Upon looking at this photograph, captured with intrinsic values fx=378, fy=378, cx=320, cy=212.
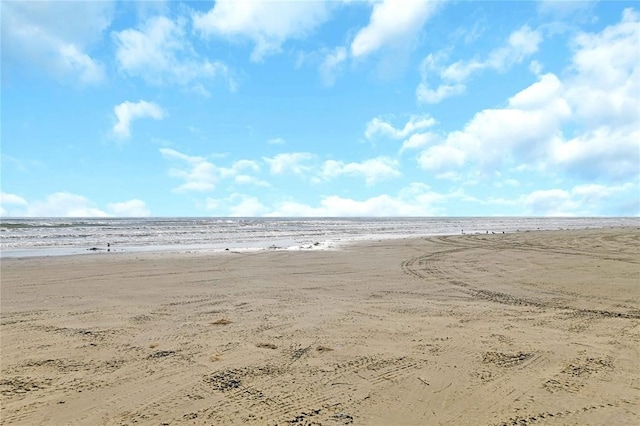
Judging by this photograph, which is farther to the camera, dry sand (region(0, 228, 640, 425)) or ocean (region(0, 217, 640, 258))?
ocean (region(0, 217, 640, 258))

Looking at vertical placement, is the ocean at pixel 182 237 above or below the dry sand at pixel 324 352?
above

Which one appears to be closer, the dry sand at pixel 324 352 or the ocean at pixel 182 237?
the dry sand at pixel 324 352

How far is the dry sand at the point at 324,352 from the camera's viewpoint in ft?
11.1

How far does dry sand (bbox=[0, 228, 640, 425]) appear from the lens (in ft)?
11.1

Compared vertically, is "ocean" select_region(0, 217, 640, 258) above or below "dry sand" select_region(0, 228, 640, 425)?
above

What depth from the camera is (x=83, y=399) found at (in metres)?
3.60

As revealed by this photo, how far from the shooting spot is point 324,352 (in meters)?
4.64

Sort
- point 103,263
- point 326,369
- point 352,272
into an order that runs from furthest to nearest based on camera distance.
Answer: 1. point 103,263
2. point 352,272
3. point 326,369

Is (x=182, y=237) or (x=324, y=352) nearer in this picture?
(x=324, y=352)

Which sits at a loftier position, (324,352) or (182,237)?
(182,237)

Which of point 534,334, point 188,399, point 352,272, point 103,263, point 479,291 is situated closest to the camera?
point 188,399

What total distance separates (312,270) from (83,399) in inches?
337

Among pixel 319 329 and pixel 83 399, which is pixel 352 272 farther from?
pixel 83 399

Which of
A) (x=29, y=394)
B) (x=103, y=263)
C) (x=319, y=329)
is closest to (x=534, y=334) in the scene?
(x=319, y=329)
